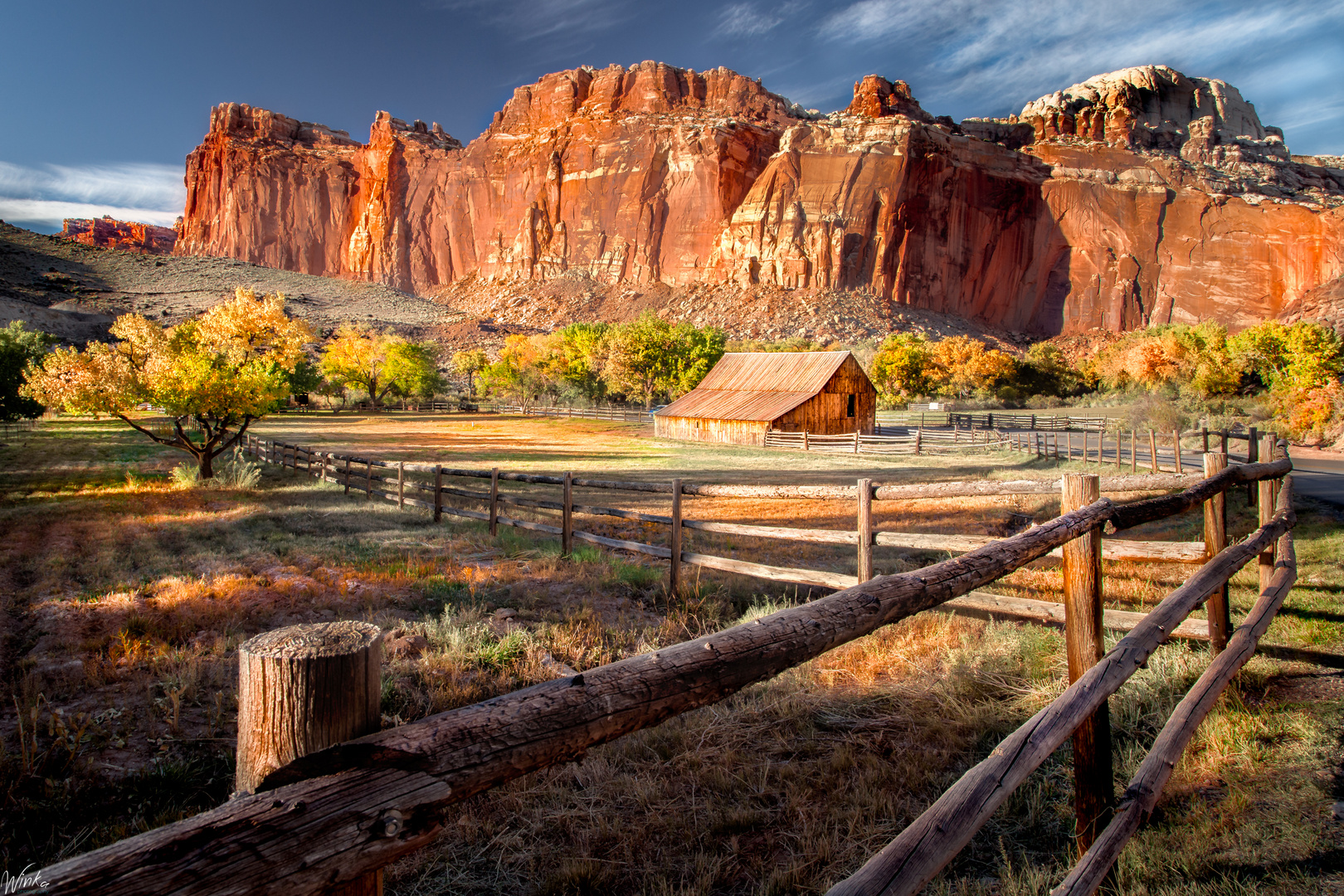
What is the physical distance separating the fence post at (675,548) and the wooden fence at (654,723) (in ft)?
15.8

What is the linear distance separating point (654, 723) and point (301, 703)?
68 cm

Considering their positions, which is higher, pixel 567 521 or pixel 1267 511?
Result: pixel 1267 511

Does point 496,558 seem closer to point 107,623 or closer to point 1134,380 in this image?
point 107,623

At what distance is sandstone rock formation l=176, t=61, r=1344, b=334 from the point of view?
10969 cm

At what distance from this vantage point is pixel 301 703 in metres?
1.08

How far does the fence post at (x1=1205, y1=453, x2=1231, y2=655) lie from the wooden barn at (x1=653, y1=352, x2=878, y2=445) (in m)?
27.0

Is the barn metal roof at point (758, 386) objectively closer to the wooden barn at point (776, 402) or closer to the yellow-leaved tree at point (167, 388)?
the wooden barn at point (776, 402)

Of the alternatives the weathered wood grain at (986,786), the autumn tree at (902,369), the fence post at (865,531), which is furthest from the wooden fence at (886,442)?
the autumn tree at (902,369)

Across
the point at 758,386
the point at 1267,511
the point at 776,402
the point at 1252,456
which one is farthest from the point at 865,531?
the point at 758,386

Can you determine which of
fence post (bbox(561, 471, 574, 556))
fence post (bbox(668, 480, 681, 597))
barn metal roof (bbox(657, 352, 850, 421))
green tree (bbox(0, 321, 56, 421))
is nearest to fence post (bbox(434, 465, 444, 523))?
fence post (bbox(561, 471, 574, 556))

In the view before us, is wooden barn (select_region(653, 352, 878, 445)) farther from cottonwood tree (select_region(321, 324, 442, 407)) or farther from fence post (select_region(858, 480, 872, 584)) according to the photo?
cottonwood tree (select_region(321, 324, 442, 407))

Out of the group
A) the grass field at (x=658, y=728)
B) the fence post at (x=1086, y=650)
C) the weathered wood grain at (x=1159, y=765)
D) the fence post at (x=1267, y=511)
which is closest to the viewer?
the weathered wood grain at (x=1159, y=765)

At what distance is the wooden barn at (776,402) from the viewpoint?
108 ft

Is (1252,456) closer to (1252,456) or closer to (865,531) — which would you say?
(1252,456)
